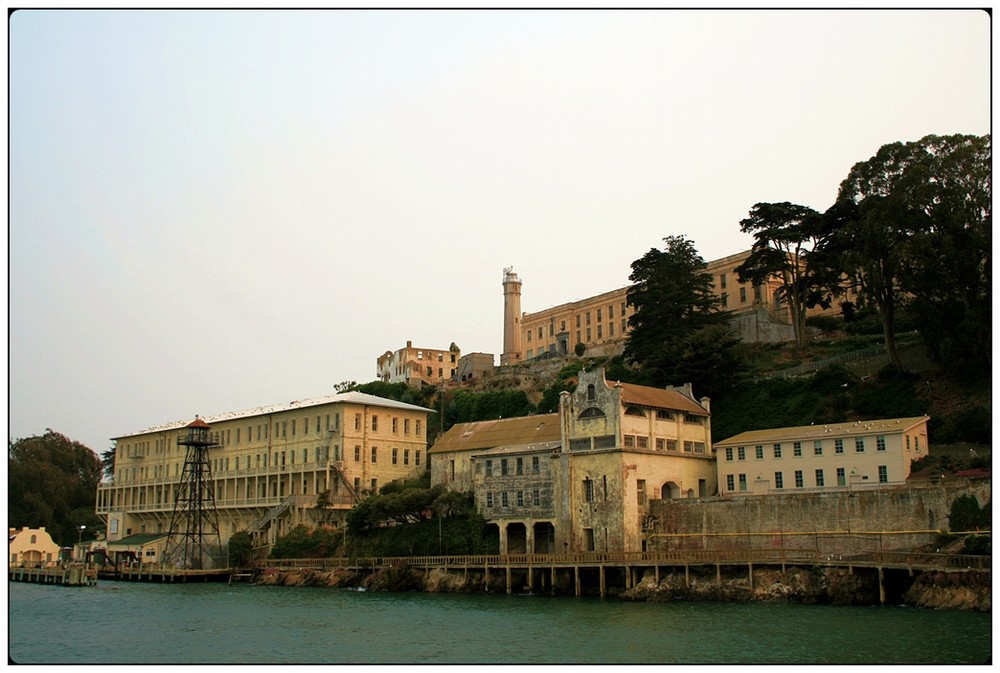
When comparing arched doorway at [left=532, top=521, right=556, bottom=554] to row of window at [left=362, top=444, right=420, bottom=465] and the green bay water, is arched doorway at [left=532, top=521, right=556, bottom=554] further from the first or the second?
row of window at [left=362, top=444, right=420, bottom=465]

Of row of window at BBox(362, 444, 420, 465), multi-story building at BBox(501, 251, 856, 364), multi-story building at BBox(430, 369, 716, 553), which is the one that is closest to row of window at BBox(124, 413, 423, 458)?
row of window at BBox(362, 444, 420, 465)

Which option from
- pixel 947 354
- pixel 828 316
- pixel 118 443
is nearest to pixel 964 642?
pixel 947 354

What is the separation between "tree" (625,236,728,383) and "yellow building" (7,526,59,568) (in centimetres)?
5501

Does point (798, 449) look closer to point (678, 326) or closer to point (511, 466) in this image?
point (511, 466)

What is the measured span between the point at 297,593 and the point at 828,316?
1815 inches

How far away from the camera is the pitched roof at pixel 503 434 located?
62.6 m

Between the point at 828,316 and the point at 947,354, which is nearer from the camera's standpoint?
the point at 947,354

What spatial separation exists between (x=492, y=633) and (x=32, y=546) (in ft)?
225

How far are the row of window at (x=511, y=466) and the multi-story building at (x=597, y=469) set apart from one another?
0.19 ft

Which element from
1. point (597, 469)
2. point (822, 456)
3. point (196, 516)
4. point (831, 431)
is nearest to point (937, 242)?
point (831, 431)

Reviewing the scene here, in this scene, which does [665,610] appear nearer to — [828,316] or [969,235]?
[969,235]

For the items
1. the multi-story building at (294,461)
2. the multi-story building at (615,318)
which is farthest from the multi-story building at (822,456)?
the multi-story building at (294,461)

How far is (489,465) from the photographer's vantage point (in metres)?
60.8

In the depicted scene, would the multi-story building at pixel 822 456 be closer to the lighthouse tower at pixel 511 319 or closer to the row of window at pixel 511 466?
the row of window at pixel 511 466
